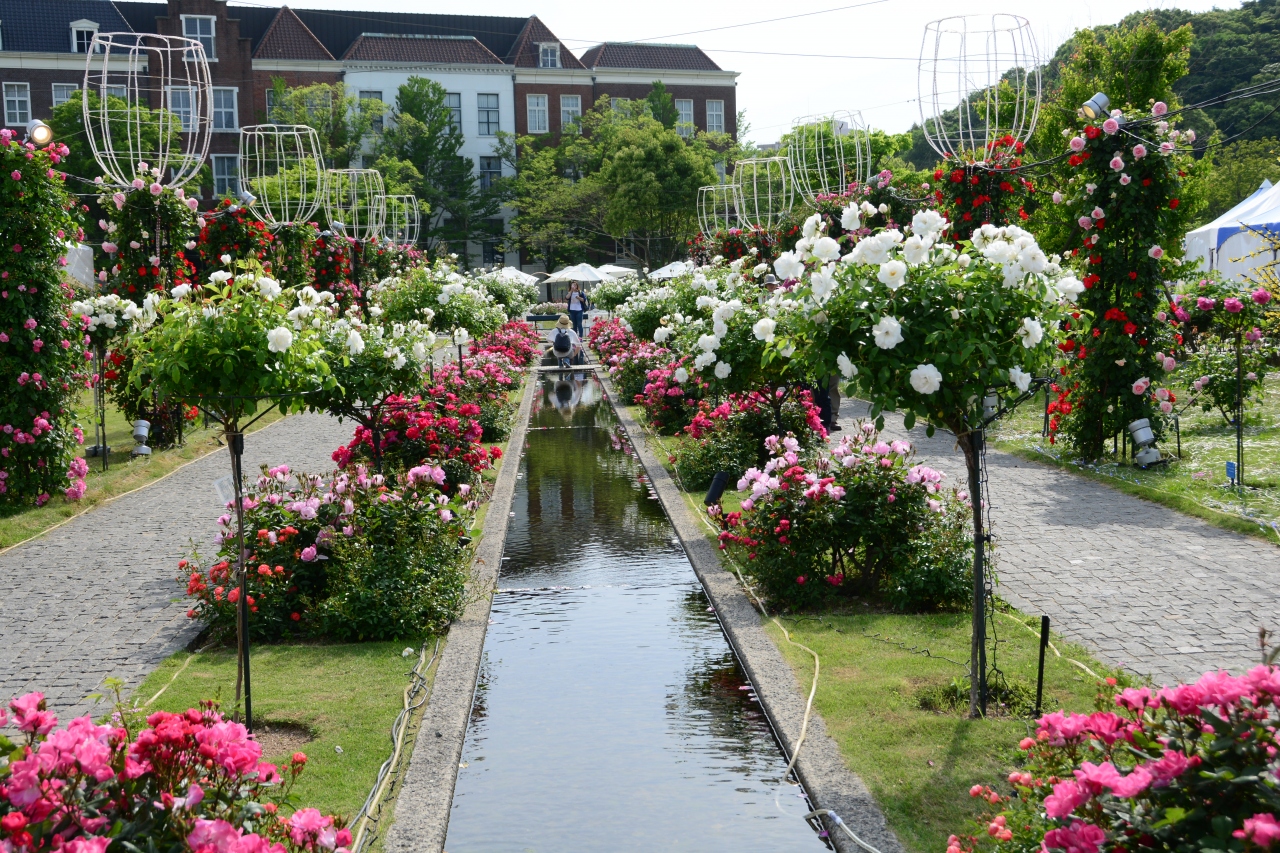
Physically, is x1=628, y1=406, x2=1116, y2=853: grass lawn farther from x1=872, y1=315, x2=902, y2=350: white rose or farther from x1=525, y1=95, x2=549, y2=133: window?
x1=525, y1=95, x2=549, y2=133: window

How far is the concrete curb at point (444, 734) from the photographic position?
4266mm

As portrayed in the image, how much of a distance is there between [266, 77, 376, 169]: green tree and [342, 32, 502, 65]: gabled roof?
11.5 feet

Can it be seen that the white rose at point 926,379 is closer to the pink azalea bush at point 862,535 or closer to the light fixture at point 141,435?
the pink azalea bush at point 862,535

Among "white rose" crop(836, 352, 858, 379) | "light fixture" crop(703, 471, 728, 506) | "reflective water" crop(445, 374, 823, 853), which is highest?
"white rose" crop(836, 352, 858, 379)

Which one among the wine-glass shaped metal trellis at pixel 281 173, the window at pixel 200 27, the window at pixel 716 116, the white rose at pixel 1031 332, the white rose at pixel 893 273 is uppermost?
the window at pixel 200 27

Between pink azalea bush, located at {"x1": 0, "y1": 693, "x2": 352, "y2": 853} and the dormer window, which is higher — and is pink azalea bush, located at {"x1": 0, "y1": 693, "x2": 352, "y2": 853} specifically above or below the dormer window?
below

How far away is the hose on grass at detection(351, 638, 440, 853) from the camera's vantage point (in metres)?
4.20

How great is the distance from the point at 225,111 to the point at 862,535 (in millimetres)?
54220

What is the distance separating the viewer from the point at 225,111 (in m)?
54.1

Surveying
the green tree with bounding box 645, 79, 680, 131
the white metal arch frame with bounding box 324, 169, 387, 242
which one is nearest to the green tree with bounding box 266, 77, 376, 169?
the white metal arch frame with bounding box 324, 169, 387, 242

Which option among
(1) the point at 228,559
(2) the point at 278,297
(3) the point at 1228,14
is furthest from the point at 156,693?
(3) the point at 1228,14

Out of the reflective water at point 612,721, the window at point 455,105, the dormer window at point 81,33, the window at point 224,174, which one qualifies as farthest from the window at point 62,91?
the reflective water at point 612,721

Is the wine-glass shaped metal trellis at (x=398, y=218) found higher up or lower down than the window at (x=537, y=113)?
lower down

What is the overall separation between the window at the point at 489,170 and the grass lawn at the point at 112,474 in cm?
4565
